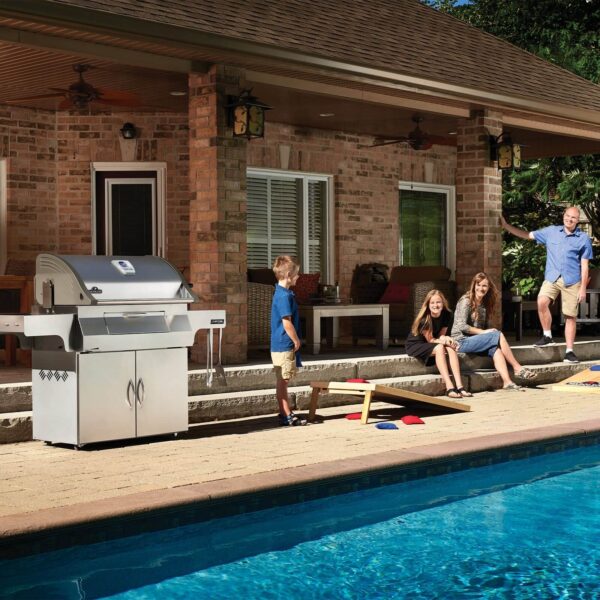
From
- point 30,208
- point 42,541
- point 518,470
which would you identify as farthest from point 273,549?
point 30,208

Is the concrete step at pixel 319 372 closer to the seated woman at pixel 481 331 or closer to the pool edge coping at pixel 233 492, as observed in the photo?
the seated woman at pixel 481 331

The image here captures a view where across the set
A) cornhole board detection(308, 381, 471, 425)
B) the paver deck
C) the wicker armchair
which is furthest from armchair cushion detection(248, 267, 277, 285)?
cornhole board detection(308, 381, 471, 425)

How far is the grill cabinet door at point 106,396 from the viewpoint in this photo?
23.5ft

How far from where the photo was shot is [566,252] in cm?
1172

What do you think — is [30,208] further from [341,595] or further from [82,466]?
[341,595]

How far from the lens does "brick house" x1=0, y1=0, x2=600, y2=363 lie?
959 cm

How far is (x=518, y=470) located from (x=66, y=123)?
777 cm

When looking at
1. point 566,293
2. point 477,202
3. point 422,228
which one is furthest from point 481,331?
point 422,228

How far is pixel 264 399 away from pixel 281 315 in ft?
3.82

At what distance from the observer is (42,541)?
484cm

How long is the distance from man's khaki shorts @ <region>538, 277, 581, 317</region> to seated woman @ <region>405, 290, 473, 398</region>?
203 centimetres

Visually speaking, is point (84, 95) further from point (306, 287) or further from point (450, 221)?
point (450, 221)

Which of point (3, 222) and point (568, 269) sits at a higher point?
point (3, 222)

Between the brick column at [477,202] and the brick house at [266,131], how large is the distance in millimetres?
22
